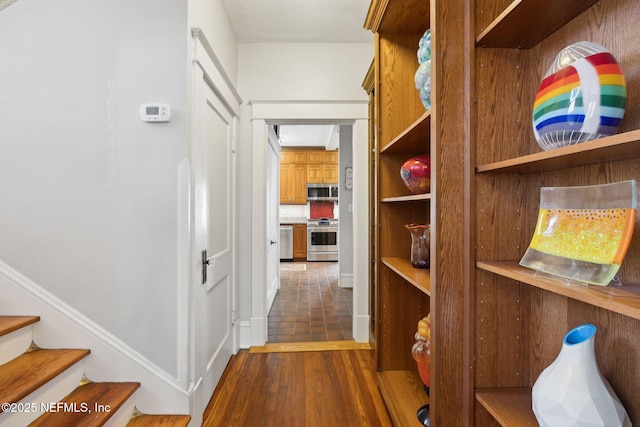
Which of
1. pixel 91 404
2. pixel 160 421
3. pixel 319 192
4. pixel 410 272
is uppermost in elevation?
pixel 319 192

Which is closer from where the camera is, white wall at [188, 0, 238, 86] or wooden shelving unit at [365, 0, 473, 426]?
wooden shelving unit at [365, 0, 473, 426]

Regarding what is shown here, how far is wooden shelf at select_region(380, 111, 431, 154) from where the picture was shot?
4.36 feet

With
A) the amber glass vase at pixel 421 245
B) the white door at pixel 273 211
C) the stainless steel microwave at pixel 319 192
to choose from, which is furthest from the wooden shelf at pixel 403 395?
the stainless steel microwave at pixel 319 192

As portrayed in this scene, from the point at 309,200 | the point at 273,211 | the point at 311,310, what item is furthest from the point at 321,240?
the point at 311,310

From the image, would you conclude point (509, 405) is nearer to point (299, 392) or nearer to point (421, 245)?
point (421, 245)

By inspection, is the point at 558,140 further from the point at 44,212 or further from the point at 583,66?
the point at 44,212

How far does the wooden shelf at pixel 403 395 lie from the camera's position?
153 cm

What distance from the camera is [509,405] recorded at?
3.18 ft

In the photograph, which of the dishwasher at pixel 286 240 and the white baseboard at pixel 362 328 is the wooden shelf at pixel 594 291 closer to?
the white baseboard at pixel 362 328

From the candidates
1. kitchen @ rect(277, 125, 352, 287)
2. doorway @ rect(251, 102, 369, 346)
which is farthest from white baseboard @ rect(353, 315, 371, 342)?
kitchen @ rect(277, 125, 352, 287)

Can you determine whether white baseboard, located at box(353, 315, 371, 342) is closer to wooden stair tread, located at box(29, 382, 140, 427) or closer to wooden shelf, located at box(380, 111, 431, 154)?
wooden shelf, located at box(380, 111, 431, 154)

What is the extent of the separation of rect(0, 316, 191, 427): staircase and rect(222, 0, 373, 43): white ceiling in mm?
2503

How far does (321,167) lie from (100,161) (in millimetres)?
5752

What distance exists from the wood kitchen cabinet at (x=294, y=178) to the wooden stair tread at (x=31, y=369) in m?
5.72
